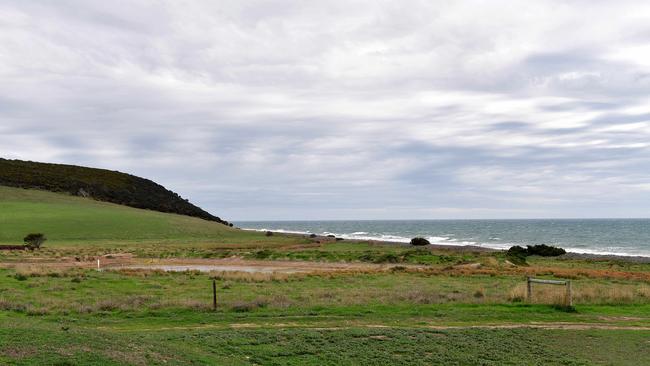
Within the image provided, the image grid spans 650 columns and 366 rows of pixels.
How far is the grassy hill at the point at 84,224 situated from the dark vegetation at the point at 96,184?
10.0m

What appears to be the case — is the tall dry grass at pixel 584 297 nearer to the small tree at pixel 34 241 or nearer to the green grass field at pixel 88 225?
the small tree at pixel 34 241

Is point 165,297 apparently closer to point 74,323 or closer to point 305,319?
point 74,323

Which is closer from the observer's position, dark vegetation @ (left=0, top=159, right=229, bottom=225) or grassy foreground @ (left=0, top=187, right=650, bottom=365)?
grassy foreground @ (left=0, top=187, right=650, bottom=365)

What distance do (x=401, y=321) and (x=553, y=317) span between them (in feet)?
17.3

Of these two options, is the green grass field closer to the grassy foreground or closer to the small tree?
the small tree

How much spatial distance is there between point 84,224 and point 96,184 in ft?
160

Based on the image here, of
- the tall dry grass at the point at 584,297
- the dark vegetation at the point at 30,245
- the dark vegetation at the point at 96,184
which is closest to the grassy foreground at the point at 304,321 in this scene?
the tall dry grass at the point at 584,297

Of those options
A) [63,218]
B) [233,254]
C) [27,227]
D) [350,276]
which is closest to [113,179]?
[63,218]

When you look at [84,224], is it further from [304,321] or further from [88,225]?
[304,321]

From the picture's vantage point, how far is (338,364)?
13.6m

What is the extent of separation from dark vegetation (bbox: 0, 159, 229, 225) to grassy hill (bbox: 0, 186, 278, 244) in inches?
394

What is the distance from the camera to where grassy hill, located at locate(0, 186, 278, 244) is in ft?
276

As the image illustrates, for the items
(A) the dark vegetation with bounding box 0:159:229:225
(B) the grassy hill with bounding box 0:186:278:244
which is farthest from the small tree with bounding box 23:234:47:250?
(A) the dark vegetation with bounding box 0:159:229:225

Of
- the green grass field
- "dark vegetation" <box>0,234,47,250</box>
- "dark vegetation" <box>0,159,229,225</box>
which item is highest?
"dark vegetation" <box>0,159,229,225</box>
